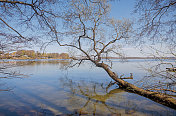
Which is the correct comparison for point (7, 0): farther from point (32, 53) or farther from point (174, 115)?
point (174, 115)

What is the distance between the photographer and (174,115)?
4078 mm

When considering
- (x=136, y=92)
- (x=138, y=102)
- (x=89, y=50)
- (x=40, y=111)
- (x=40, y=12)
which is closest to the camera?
(x=40, y=12)

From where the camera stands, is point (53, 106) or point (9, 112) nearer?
point (9, 112)

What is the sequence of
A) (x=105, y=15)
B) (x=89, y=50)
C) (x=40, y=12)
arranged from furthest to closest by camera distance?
(x=89, y=50) → (x=105, y=15) → (x=40, y=12)

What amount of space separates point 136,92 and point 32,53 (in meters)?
5.82

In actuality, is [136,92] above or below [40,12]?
below

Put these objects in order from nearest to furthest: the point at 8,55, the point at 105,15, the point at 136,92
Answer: the point at 8,55 → the point at 136,92 → the point at 105,15

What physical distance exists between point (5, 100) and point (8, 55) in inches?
166

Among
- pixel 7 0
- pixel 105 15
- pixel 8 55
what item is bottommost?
pixel 8 55

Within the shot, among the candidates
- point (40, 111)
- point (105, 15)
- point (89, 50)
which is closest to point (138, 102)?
point (40, 111)

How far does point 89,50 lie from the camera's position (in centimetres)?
872

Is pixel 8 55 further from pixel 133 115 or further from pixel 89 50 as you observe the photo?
pixel 89 50

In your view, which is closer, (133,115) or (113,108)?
(133,115)

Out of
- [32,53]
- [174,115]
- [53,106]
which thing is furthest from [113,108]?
[32,53]
